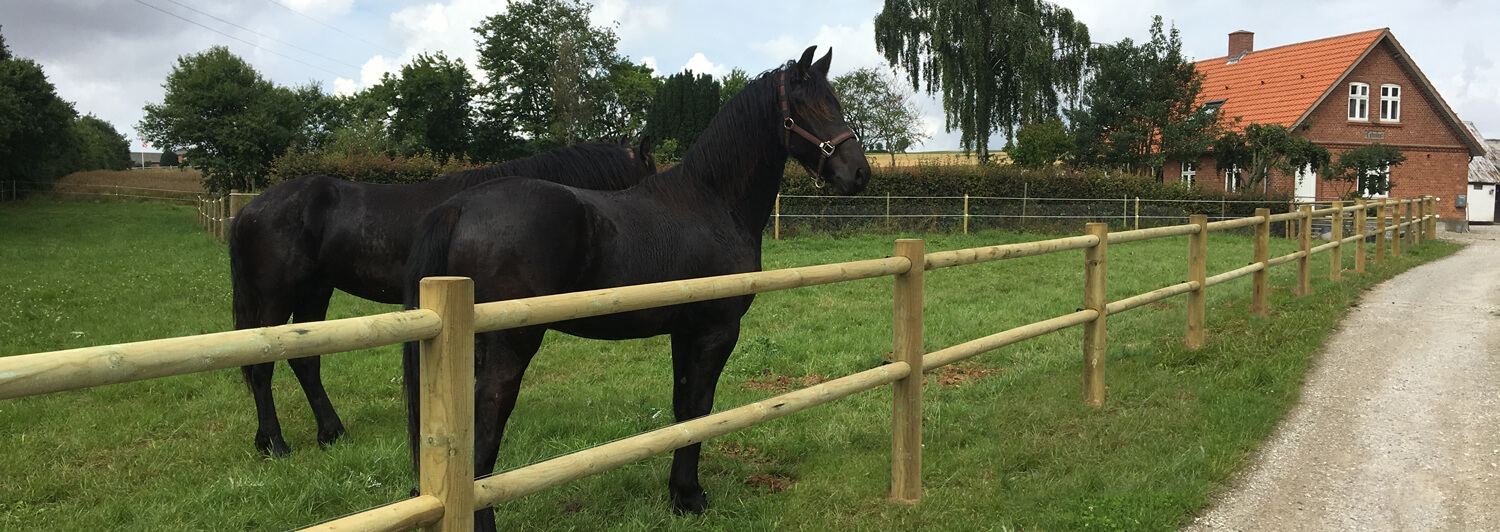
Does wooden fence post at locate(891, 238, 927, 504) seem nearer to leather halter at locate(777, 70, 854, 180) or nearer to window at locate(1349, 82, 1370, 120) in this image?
leather halter at locate(777, 70, 854, 180)

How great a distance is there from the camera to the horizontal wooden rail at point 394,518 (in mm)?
1505

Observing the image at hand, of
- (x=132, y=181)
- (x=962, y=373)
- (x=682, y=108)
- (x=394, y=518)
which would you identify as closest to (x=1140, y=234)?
(x=962, y=373)

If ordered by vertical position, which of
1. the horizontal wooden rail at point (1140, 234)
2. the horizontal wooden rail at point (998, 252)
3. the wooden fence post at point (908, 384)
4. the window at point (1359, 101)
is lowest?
the wooden fence post at point (908, 384)

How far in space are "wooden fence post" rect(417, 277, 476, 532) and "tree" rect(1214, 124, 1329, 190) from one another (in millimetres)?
25410

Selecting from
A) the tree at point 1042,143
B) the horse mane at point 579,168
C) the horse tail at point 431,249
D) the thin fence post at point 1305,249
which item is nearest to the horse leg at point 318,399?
the horse mane at point 579,168

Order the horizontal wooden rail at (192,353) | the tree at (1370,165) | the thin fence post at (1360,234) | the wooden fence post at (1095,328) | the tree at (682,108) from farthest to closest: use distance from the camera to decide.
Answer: the tree at (682,108) → the tree at (1370,165) → the thin fence post at (1360,234) → the wooden fence post at (1095,328) → the horizontal wooden rail at (192,353)

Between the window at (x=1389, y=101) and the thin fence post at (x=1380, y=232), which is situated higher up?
the window at (x=1389, y=101)

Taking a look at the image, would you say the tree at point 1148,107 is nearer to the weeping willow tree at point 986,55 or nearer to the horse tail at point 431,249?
the weeping willow tree at point 986,55

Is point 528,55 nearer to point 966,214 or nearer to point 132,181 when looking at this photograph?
point 132,181

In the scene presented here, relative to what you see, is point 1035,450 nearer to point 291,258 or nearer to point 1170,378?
point 1170,378

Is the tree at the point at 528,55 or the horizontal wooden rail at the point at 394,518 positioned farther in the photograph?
the tree at the point at 528,55

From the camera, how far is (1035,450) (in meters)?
4.07

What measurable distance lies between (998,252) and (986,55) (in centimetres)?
2617

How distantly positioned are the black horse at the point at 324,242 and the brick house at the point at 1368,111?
29.4 meters
